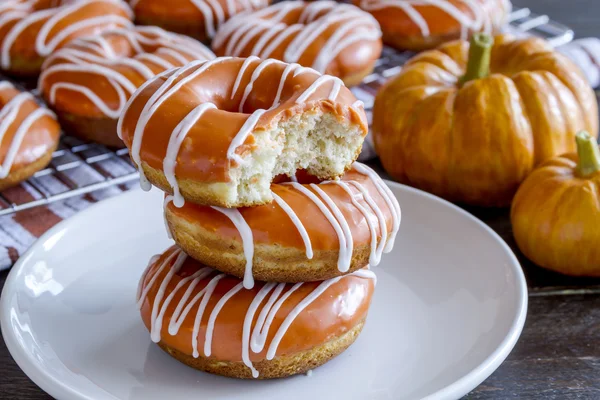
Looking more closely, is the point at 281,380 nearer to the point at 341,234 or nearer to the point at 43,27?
the point at 341,234

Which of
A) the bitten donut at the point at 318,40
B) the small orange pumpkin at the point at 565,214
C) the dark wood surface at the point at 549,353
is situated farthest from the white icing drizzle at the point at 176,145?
the bitten donut at the point at 318,40

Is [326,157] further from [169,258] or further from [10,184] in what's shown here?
[10,184]

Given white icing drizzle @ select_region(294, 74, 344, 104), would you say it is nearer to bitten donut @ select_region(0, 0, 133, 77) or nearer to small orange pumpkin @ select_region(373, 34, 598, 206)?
small orange pumpkin @ select_region(373, 34, 598, 206)

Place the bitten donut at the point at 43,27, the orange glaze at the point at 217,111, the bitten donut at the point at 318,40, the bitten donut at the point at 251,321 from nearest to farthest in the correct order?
the orange glaze at the point at 217,111
the bitten donut at the point at 251,321
the bitten donut at the point at 318,40
the bitten donut at the point at 43,27

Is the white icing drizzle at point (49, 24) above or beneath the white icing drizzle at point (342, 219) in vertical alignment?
beneath

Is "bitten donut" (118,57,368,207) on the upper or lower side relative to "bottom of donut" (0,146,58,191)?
upper

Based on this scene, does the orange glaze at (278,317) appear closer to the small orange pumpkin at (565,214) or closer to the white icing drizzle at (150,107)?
the white icing drizzle at (150,107)

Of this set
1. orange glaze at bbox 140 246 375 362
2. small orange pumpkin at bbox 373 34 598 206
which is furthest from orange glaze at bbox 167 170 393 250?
small orange pumpkin at bbox 373 34 598 206
